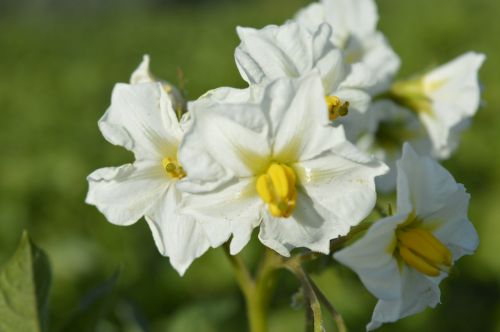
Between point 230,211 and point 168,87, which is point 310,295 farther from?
point 168,87

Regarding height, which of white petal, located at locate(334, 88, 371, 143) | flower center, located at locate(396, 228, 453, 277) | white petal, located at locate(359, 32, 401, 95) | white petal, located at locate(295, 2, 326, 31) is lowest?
flower center, located at locate(396, 228, 453, 277)

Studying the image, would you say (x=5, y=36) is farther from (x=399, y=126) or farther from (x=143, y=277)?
(x=399, y=126)

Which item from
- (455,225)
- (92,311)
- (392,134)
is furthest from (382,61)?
(92,311)

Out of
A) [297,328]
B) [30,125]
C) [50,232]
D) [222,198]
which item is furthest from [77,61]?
[222,198]

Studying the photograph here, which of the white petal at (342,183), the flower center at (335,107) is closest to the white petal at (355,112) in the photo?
the flower center at (335,107)

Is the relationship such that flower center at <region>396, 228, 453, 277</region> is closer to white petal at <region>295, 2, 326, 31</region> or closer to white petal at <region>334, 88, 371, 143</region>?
white petal at <region>334, 88, 371, 143</region>

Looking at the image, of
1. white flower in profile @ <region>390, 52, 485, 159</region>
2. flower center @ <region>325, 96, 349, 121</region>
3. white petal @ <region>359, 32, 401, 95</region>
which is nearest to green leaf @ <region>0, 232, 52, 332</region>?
flower center @ <region>325, 96, 349, 121</region>
